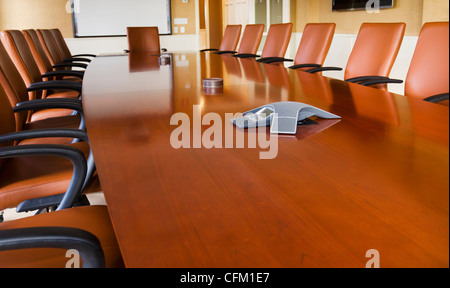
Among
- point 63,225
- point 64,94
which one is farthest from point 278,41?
point 63,225

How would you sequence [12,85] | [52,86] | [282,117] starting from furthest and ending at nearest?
[52,86] → [12,85] → [282,117]

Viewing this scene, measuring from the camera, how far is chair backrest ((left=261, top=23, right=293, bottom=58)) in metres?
4.75

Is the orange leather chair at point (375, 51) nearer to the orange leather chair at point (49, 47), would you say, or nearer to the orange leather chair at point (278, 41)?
the orange leather chair at point (278, 41)

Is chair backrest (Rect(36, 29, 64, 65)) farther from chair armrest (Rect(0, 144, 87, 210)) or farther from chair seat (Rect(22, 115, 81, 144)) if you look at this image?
chair armrest (Rect(0, 144, 87, 210))

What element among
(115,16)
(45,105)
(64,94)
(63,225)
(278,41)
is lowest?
(63,225)

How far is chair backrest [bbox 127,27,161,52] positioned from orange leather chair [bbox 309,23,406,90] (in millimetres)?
3816

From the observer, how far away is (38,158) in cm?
186

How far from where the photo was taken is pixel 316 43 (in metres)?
4.07

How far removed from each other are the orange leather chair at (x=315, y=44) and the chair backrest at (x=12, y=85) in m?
2.19

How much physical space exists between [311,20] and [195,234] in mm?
6963

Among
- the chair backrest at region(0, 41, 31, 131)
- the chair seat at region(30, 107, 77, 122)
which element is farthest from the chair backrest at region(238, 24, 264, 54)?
the chair backrest at region(0, 41, 31, 131)

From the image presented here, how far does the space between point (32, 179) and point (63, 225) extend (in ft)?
1.55

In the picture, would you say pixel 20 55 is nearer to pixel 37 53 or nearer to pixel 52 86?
pixel 52 86

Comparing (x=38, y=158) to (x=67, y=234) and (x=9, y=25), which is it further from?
(x=9, y=25)
